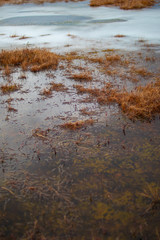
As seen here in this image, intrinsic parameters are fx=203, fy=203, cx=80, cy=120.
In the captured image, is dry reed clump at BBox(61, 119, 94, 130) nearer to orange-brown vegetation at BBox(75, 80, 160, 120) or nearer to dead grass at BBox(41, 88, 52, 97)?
orange-brown vegetation at BBox(75, 80, 160, 120)

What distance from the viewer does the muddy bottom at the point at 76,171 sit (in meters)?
2.05

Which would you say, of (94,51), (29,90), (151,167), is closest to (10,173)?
(151,167)

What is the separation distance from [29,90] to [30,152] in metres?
2.73

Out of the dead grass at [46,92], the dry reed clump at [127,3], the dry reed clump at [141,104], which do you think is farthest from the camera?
the dry reed clump at [127,3]

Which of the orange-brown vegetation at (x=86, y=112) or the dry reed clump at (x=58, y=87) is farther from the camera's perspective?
the dry reed clump at (x=58, y=87)

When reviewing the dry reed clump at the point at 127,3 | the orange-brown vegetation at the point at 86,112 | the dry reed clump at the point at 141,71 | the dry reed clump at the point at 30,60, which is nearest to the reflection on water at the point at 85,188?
the orange-brown vegetation at the point at 86,112

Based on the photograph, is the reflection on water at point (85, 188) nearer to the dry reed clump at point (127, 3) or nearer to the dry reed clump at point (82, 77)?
the dry reed clump at point (82, 77)

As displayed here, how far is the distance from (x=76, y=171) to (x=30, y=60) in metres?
5.90

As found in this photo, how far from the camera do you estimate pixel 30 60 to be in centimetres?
753

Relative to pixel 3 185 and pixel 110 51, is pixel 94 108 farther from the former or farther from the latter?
pixel 110 51

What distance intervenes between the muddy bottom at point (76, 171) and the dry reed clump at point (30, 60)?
261cm

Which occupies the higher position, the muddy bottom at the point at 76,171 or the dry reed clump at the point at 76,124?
the dry reed clump at the point at 76,124

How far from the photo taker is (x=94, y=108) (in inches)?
171

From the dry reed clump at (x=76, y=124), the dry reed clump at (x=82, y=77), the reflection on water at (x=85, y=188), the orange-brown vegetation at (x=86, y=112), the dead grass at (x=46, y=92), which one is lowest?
the reflection on water at (x=85, y=188)
